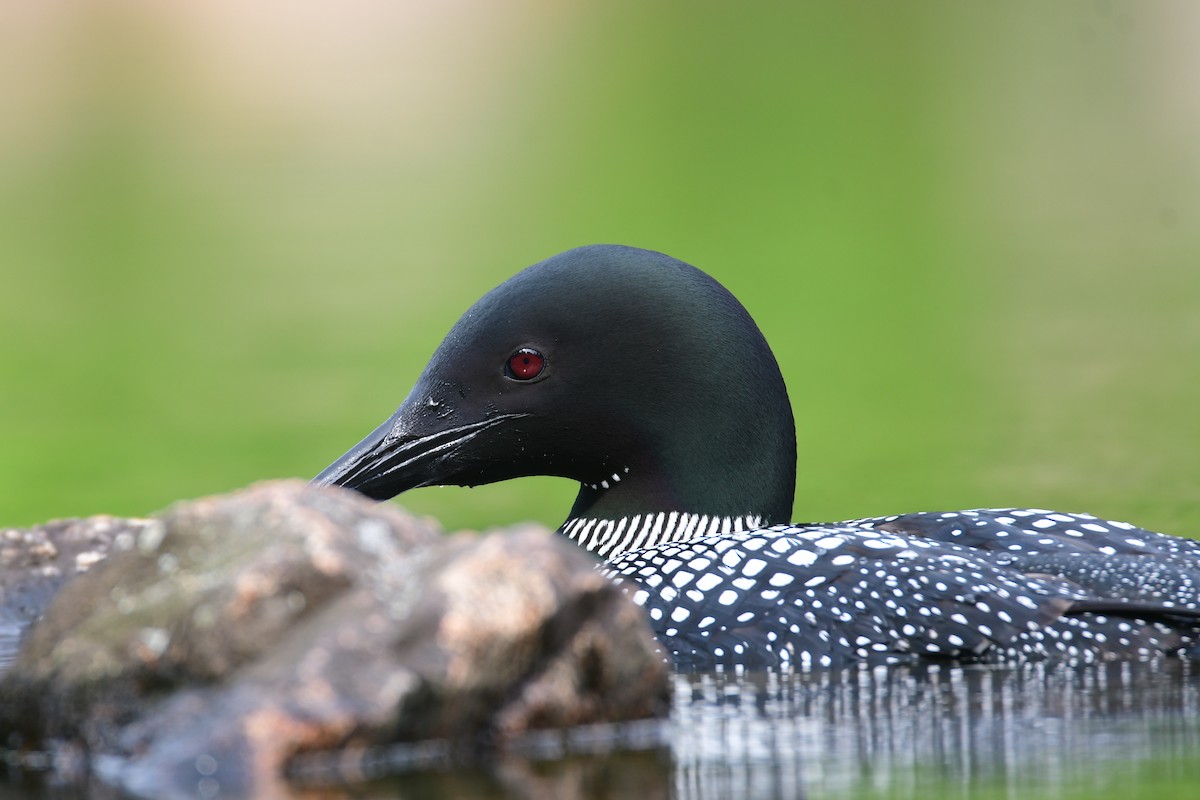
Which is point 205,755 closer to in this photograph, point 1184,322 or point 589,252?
point 589,252

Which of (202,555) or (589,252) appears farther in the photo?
(589,252)

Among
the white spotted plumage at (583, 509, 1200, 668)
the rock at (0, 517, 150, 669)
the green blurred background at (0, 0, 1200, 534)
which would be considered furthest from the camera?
the green blurred background at (0, 0, 1200, 534)

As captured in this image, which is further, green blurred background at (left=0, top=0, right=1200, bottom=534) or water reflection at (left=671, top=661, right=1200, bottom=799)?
green blurred background at (left=0, top=0, right=1200, bottom=534)

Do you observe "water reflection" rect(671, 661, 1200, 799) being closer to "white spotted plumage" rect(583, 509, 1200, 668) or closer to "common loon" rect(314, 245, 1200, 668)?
"white spotted plumage" rect(583, 509, 1200, 668)

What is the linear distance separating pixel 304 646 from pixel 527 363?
2.24 m

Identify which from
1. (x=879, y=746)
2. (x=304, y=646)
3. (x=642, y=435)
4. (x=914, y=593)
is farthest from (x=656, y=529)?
(x=304, y=646)

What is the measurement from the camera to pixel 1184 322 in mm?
12227

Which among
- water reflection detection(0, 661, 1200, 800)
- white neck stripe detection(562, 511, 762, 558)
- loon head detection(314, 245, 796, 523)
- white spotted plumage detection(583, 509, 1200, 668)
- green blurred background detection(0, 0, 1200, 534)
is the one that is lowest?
water reflection detection(0, 661, 1200, 800)

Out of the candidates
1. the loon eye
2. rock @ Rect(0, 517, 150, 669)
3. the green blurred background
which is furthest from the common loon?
the green blurred background

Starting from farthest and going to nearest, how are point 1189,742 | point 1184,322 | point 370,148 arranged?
point 370,148, point 1184,322, point 1189,742

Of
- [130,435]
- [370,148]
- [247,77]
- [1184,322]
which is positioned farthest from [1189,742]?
[247,77]

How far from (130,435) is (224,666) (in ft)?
21.5

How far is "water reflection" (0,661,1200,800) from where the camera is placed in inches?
146

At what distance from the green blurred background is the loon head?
2130 millimetres
